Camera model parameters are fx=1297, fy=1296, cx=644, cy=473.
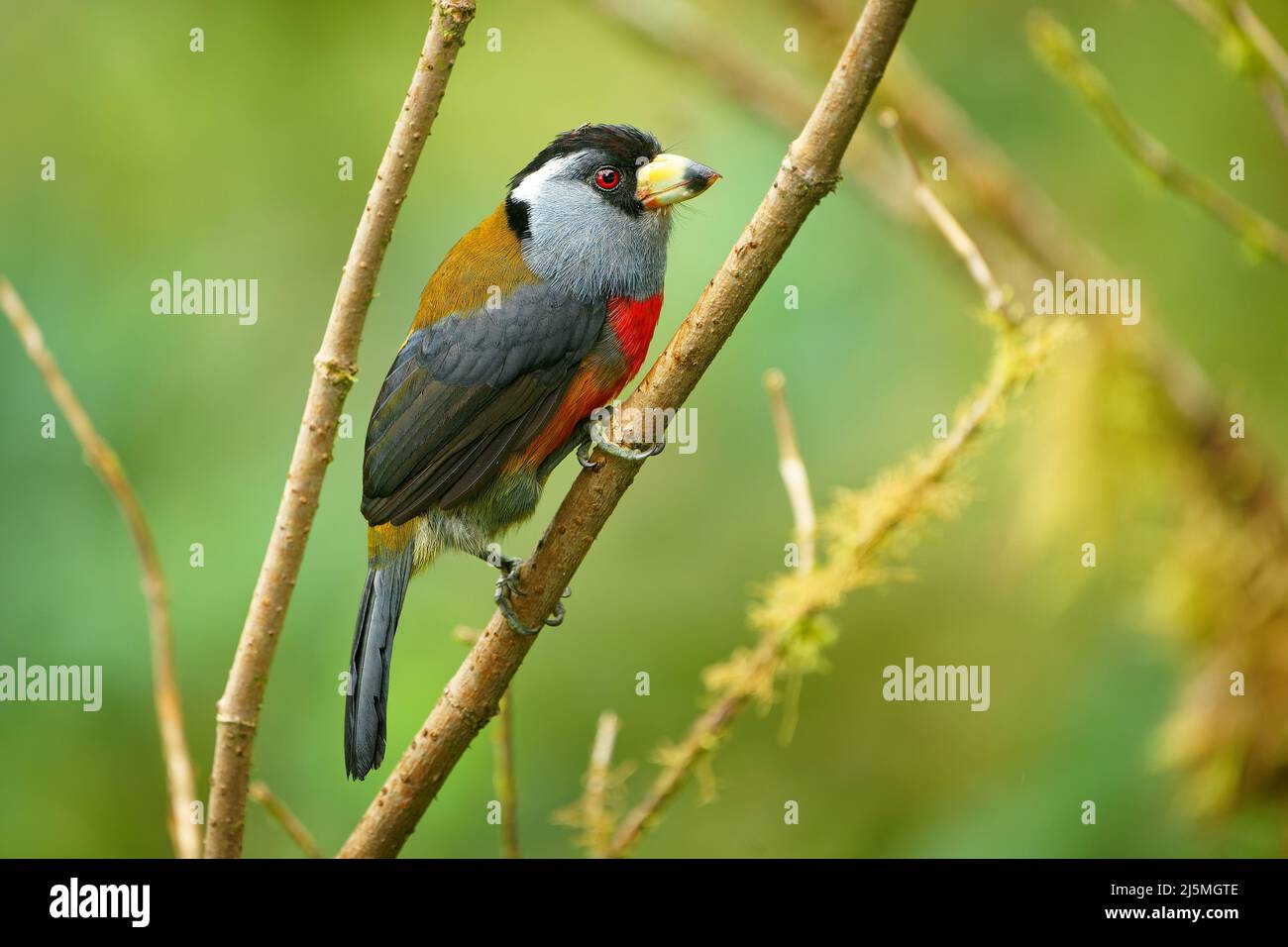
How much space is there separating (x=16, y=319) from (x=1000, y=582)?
9.48ft

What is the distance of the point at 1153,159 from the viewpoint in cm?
244

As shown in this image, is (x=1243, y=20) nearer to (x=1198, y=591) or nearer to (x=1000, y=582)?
(x=1198, y=591)

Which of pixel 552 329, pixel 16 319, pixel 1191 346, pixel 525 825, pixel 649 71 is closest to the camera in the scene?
pixel 16 319

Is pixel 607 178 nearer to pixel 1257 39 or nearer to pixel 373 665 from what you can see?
pixel 373 665

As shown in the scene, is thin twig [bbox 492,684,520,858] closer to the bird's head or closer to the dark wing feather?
the dark wing feather

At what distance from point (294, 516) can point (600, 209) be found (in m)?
1.24

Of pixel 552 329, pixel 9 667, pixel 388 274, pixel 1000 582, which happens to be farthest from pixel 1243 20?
pixel 9 667

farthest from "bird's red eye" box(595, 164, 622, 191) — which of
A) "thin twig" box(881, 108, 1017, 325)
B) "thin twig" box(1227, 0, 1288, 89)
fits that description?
"thin twig" box(1227, 0, 1288, 89)

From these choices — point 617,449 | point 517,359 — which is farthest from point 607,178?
point 617,449

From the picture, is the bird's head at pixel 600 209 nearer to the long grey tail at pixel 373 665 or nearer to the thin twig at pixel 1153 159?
the long grey tail at pixel 373 665

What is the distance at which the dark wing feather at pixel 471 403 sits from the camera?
9.22 ft

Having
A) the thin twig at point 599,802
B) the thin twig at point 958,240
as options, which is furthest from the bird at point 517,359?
the thin twig at point 958,240

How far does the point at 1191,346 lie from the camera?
3932 mm

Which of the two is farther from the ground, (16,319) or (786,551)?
(16,319)
